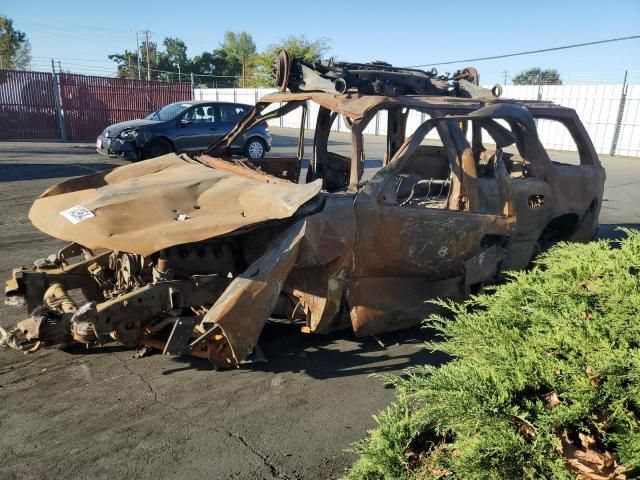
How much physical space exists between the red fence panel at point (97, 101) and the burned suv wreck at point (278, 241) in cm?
1783

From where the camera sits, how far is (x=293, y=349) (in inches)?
153

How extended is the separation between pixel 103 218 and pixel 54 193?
1.14 metres

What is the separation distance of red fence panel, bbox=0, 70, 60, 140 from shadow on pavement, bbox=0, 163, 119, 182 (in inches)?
312

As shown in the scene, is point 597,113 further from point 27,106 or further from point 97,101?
point 27,106

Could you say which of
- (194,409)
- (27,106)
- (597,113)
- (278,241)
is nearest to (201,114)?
(27,106)

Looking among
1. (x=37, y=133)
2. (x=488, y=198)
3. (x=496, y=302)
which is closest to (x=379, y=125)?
(x=37, y=133)

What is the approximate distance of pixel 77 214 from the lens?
3.46m

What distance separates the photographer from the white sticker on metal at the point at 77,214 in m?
3.38

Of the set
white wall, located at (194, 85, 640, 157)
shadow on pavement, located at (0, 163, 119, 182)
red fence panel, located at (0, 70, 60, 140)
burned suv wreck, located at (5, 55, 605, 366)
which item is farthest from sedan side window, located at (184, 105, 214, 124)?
red fence panel, located at (0, 70, 60, 140)

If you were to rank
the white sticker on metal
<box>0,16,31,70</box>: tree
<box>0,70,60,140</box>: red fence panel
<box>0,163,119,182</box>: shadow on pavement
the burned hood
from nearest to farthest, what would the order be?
1. the burned hood
2. the white sticker on metal
3. <box>0,163,119,182</box>: shadow on pavement
4. <box>0,70,60,140</box>: red fence panel
5. <box>0,16,31,70</box>: tree

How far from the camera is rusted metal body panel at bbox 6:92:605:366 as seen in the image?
125 inches

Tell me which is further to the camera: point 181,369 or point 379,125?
point 379,125

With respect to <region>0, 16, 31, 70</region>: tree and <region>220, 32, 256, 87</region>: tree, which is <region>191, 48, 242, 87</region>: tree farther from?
<region>0, 16, 31, 70</region>: tree

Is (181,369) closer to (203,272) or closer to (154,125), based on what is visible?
(203,272)
